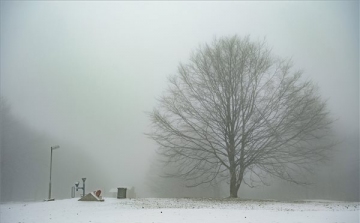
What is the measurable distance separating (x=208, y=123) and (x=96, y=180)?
40.6 feet

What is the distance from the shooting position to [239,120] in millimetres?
21109

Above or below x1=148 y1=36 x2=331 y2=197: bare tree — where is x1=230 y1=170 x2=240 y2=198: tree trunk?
below

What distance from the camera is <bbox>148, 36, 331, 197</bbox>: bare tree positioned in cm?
2046

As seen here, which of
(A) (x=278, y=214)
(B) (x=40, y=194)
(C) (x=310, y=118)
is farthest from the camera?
(B) (x=40, y=194)

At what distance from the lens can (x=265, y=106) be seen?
69.5ft

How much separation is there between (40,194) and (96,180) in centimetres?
465

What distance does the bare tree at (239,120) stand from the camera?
2046 centimetres

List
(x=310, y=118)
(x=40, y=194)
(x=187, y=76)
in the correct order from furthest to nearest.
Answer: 1. (x=40, y=194)
2. (x=187, y=76)
3. (x=310, y=118)

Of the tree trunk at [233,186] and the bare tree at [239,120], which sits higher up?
the bare tree at [239,120]

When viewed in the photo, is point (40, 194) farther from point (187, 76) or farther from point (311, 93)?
point (311, 93)

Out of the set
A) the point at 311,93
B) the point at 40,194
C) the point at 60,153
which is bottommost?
the point at 40,194

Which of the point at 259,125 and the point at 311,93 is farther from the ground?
the point at 311,93

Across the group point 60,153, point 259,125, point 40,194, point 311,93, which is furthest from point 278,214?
point 60,153

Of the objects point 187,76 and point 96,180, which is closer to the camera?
point 187,76
